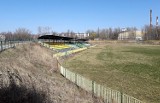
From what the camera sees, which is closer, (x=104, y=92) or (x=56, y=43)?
(x=104, y=92)

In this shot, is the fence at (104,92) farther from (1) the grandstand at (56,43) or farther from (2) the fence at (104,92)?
(1) the grandstand at (56,43)

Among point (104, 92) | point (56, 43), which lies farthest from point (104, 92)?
point (56, 43)

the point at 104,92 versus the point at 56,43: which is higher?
the point at 56,43

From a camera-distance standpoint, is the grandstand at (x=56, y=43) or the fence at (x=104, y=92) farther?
the grandstand at (x=56, y=43)

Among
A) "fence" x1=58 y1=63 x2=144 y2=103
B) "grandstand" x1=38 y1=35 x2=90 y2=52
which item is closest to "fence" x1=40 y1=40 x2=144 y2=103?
"fence" x1=58 y1=63 x2=144 y2=103

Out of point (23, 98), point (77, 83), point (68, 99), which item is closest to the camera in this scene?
point (23, 98)

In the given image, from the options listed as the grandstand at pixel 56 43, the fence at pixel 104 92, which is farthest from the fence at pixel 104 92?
the grandstand at pixel 56 43

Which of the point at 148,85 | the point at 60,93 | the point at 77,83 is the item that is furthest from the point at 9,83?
the point at 148,85

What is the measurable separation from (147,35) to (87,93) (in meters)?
182

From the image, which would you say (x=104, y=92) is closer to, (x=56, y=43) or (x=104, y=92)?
(x=104, y=92)

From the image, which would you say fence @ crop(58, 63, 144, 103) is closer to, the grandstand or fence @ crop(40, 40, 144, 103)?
fence @ crop(40, 40, 144, 103)

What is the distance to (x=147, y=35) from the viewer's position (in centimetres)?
19012

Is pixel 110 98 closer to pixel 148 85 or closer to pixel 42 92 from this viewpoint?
pixel 42 92

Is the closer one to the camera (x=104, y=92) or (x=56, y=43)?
(x=104, y=92)
